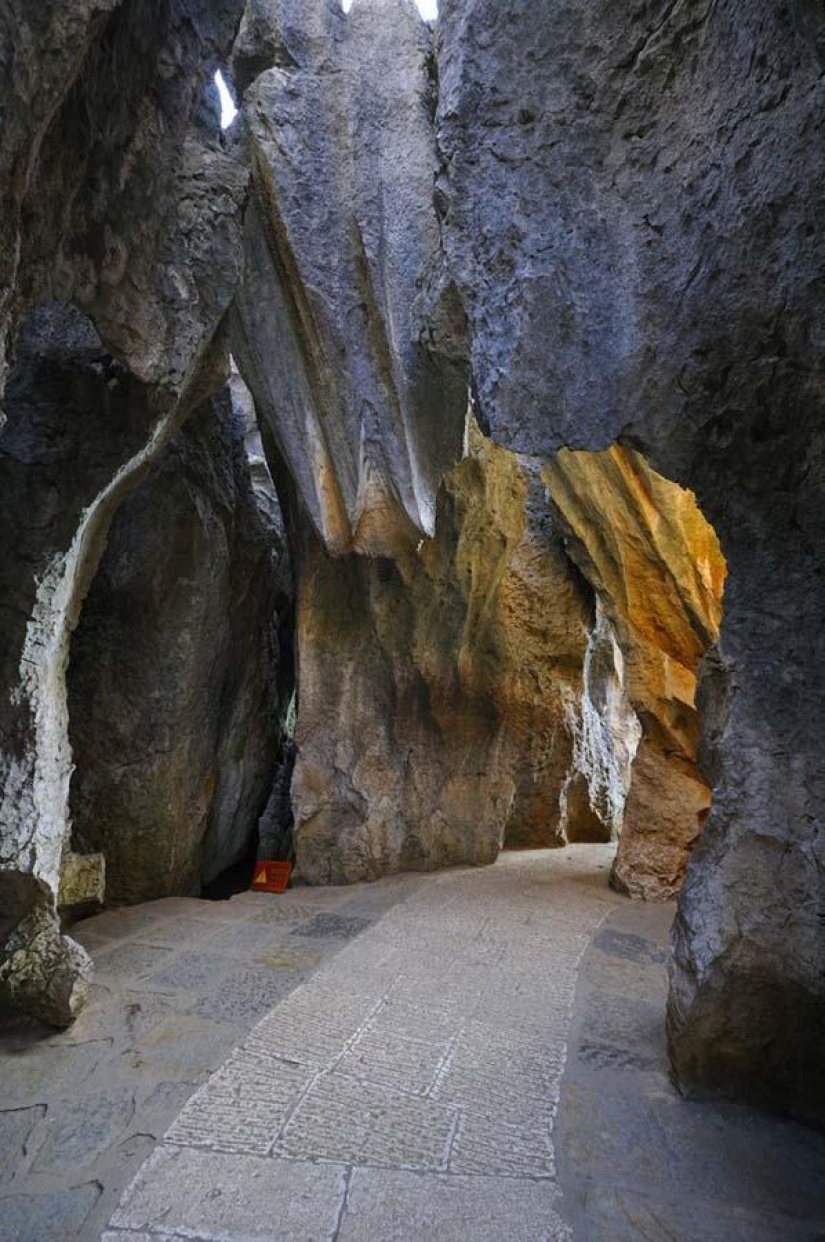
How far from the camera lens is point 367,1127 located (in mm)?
2527

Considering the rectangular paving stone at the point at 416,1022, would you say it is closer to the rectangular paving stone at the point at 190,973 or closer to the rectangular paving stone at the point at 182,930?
the rectangular paving stone at the point at 190,973

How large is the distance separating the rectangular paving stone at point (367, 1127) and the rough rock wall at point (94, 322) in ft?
4.24

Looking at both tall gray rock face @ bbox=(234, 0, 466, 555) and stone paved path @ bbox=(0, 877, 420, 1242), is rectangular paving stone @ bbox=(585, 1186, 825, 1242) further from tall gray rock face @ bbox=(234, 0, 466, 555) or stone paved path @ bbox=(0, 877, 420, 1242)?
tall gray rock face @ bbox=(234, 0, 466, 555)

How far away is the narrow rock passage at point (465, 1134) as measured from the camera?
211 centimetres

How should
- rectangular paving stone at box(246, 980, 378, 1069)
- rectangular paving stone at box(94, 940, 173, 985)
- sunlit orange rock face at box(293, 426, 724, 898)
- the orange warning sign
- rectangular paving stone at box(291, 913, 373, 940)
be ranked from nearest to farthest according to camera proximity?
rectangular paving stone at box(246, 980, 378, 1069), rectangular paving stone at box(94, 940, 173, 985), rectangular paving stone at box(291, 913, 373, 940), the orange warning sign, sunlit orange rock face at box(293, 426, 724, 898)

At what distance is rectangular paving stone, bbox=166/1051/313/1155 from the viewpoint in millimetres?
2451

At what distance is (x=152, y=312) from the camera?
3383mm

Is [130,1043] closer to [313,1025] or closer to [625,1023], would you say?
[313,1025]

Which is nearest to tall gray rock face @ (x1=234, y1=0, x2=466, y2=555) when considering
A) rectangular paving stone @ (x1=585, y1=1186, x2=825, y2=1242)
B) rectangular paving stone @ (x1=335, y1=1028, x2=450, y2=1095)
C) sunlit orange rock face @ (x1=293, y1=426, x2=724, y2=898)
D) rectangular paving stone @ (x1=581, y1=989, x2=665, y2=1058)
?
sunlit orange rock face @ (x1=293, y1=426, x2=724, y2=898)

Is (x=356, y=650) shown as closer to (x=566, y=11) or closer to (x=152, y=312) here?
(x=152, y=312)

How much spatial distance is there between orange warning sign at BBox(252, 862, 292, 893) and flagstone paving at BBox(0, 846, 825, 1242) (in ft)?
5.57

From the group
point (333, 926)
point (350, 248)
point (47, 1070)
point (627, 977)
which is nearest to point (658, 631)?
point (627, 977)

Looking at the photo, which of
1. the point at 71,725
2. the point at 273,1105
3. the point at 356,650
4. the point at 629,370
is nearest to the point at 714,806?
the point at 629,370

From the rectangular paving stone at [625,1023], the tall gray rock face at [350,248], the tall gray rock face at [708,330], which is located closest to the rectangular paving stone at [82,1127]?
the rectangular paving stone at [625,1023]
